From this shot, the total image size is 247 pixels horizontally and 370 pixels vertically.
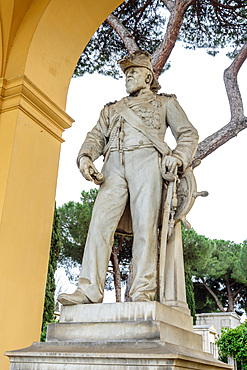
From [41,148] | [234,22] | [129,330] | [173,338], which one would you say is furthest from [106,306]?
[234,22]

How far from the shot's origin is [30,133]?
484cm

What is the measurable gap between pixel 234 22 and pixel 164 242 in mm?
9785

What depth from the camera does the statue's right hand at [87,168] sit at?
3.19 meters

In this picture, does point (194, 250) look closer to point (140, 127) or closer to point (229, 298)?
point (229, 298)

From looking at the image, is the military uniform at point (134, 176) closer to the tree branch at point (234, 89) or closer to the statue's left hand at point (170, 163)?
the statue's left hand at point (170, 163)

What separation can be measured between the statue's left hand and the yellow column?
6.32 feet

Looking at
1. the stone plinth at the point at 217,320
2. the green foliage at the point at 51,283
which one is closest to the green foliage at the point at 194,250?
the stone plinth at the point at 217,320

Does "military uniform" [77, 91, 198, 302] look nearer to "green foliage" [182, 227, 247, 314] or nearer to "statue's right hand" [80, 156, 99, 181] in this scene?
"statue's right hand" [80, 156, 99, 181]

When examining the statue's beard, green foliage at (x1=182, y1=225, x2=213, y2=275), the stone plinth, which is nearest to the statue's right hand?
the statue's beard

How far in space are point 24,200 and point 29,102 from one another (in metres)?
1.12

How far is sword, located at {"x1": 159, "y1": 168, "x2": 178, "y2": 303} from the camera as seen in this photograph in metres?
2.93

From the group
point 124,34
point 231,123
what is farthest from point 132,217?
point 124,34

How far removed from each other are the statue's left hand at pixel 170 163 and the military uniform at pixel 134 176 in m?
0.04

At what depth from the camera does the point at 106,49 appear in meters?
10.9
